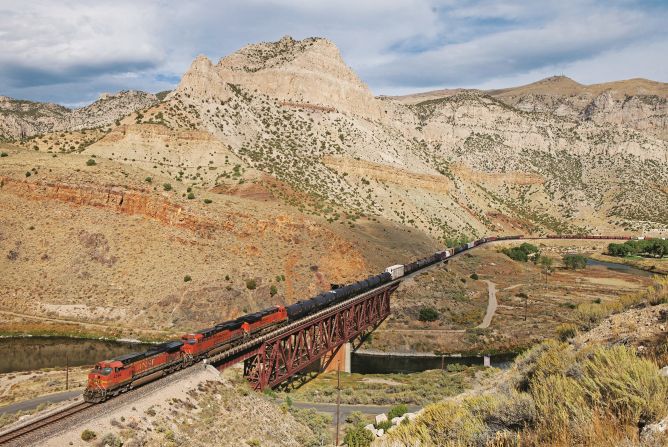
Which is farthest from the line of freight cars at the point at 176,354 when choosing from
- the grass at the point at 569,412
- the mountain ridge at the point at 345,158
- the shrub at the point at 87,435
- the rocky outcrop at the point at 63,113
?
the rocky outcrop at the point at 63,113

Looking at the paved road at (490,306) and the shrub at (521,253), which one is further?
the shrub at (521,253)

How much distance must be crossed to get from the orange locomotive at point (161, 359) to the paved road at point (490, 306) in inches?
1555

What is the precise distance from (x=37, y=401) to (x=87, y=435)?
63.3 feet

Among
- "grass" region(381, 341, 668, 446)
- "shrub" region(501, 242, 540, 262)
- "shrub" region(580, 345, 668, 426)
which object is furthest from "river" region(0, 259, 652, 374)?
"shrub" region(501, 242, 540, 262)

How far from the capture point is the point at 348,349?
54719 mm

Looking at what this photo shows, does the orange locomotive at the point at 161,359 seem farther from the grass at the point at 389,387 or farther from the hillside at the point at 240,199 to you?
the hillside at the point at 240,199

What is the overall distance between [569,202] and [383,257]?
127 m

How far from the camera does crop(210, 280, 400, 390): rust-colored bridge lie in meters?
35.7

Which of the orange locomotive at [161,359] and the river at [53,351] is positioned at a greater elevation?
the orange locomotive at [161,359]

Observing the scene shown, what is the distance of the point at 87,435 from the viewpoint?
20641 millimetres

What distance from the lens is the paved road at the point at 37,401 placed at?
110ft

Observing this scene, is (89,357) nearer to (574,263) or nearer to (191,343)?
(191,343)

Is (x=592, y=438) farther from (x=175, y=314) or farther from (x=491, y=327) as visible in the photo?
(x=491, y=327)

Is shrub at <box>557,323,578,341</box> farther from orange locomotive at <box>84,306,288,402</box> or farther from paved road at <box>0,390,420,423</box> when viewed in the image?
orange locomotive at <box>84,306,288,402</box>
